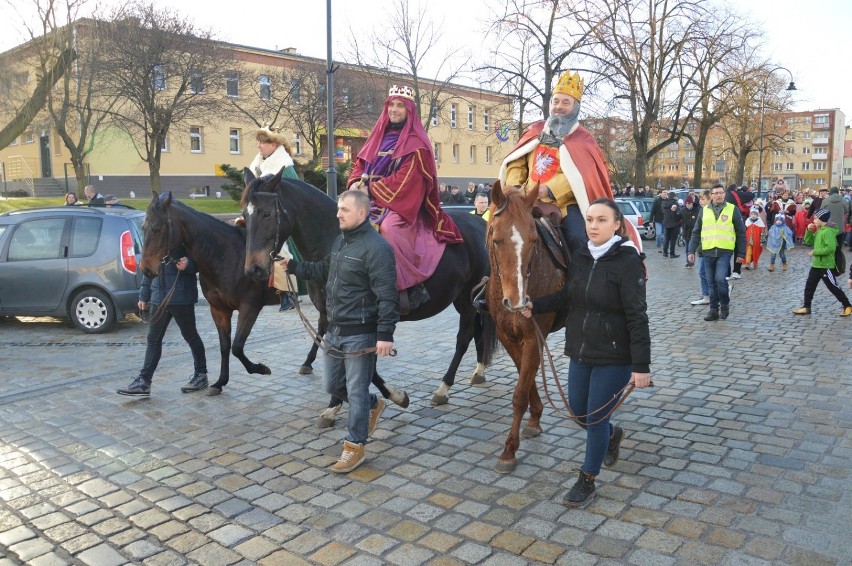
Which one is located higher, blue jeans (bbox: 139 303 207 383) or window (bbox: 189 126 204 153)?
window (bbox: 189 126 204 153)

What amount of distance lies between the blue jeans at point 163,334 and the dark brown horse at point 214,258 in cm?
32

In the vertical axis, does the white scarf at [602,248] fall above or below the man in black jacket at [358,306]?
above

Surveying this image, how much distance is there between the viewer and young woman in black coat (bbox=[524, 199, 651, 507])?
13.6 feet

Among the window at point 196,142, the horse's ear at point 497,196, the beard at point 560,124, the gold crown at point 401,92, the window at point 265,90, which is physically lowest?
the horse's ear at point 497,196

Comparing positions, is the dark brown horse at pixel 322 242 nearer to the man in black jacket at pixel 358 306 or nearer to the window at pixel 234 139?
the man in black jacket at pixel 358 306

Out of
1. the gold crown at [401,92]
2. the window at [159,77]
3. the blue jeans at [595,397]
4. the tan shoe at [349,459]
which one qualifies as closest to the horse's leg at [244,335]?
the tan shoe at [349,459]

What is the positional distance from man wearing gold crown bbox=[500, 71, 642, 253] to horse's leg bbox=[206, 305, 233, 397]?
3.32 meters

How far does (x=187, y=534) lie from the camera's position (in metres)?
4.12

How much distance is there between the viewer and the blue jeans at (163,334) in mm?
7000

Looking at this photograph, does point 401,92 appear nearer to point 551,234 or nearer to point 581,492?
point 551,234

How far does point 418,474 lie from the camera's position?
5.01 metres

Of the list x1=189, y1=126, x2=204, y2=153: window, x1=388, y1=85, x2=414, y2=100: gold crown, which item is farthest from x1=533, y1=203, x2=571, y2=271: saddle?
x1=189, y1=126, x2=204, y2=153: window

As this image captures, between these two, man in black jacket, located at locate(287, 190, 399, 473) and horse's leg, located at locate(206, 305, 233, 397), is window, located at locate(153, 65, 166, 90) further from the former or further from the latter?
man in black jacket, located at locate(287, 190, 399, 473)

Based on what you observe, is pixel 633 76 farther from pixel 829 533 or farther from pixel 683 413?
pixel 829 533
